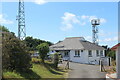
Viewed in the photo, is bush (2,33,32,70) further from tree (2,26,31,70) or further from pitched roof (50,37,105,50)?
pitched roof (50,37,105,50)

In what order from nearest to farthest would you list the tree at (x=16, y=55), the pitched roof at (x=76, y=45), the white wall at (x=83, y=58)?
the tree at (x=16, y=55), the white wall at (x=83, y=58), the pitched roof at (x=76, y=45)

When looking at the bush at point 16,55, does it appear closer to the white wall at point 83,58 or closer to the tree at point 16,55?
the tree at point 16,55

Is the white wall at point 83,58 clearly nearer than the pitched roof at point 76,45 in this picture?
Yes

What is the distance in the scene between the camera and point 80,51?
32.3 metres

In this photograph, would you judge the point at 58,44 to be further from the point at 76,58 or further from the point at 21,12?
the point at 21,12

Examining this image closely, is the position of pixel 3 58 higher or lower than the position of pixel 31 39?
lower

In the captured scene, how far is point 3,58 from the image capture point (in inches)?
403

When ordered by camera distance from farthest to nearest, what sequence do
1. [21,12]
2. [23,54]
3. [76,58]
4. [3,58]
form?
[76,58] → [21,12] → [23,54] → [3,58]

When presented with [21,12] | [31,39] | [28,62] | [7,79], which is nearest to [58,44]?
[31,39]

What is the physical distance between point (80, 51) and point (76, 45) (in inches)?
64.3

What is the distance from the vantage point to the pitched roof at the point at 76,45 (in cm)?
3294

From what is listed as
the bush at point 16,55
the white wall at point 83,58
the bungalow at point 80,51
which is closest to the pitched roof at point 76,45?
the bungalow at point 80,51

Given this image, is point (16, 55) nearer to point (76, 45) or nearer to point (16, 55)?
point (16, 55)

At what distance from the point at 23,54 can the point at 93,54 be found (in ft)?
73.0
